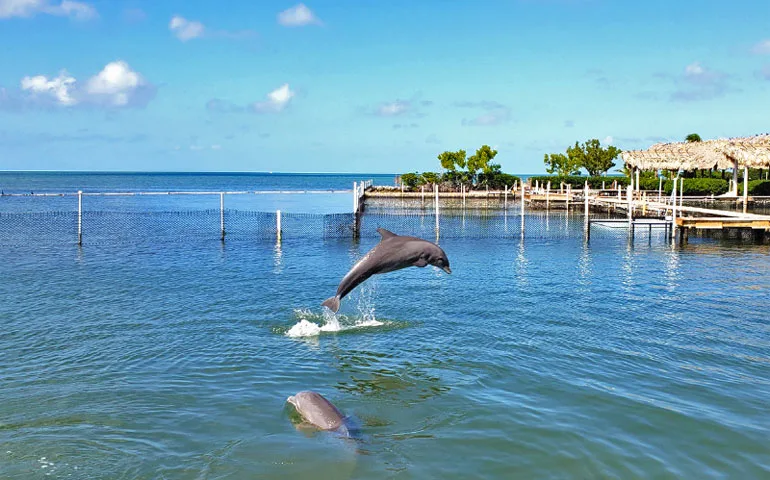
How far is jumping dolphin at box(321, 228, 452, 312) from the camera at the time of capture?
36.6 feet

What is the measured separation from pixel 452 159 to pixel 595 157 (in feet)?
63.9

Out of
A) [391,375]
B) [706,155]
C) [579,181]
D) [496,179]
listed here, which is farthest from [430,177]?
[391,375]

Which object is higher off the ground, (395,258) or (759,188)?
(759,188)

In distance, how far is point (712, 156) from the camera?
48.1 m

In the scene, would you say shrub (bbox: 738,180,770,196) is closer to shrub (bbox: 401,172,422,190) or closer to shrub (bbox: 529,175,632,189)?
shrub (bbox: 529,175,632,189)

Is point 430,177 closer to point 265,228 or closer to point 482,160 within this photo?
point 482,160

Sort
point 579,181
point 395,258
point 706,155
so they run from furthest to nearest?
point 579,181 → point 706,155 → point 395,258

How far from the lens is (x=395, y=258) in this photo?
36.9ft

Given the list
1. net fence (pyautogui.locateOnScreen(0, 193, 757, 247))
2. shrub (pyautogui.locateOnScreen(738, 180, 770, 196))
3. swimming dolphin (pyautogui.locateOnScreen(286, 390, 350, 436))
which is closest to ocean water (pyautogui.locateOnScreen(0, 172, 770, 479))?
swimming dolphin (pyautogui.locateOnScreen(286, 390, 350, 436))

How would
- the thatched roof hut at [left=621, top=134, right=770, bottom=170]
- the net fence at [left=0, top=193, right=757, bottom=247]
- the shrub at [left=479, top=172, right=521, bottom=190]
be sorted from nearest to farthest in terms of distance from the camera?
the net fence at [left=0, top=193, right=757, bottom=247]
the thatched roof hut at [left=621, top=134, right=770, bottom=170]
the shrub at [left=479, top=172, right=521, bottom=190]

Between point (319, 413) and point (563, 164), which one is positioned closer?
point (319, 413)

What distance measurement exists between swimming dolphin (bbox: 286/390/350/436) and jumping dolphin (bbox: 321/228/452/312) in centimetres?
265

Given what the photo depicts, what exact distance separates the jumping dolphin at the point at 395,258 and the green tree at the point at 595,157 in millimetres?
74496

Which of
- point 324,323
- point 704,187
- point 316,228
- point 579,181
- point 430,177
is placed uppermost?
point 430,177
